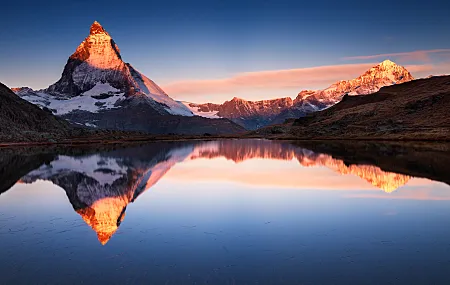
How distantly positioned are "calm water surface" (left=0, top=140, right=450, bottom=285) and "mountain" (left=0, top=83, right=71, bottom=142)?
126m

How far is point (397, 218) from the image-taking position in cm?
2347

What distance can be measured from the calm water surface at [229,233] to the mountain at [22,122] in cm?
12630

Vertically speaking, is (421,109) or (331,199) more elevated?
(421,109)

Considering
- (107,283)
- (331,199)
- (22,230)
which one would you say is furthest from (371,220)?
(22,230)

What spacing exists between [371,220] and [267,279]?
36.8ft

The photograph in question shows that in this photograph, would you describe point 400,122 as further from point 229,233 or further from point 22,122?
point 22,122

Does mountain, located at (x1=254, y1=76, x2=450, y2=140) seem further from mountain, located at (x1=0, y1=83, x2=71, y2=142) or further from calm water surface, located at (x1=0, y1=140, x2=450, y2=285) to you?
mountain, located at (x1=0, y1=83, x2=71, y2=142)

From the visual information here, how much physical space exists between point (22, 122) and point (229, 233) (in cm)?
17786

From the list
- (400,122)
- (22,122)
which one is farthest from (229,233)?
(22,122)

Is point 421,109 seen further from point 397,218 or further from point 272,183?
point 397,218

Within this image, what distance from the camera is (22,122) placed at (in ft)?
573

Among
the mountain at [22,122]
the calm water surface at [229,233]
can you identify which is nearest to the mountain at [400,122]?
the calm water surface at [229,233]

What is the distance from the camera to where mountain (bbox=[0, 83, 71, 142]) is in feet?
495

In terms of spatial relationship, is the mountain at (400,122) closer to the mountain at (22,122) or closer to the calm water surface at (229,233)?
the calm water surface at (229,233)
